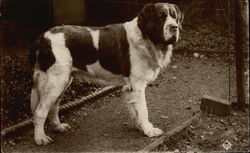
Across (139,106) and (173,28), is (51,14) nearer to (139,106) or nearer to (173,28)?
(139,106)

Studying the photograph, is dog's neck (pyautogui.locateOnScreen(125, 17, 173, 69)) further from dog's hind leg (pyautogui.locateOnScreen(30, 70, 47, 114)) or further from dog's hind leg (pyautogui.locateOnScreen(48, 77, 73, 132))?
dog's hind leg (pyautogui.locateOnScreen(30, 70, 47, 114))

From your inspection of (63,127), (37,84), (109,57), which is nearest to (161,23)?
(109,57)

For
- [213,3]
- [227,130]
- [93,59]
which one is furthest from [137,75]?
[213,3]

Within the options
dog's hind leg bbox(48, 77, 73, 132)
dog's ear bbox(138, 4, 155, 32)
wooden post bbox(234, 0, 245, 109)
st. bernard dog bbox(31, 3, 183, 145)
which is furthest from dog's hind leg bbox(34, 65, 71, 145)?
wooden post bbox(234, 0, 245, 109)

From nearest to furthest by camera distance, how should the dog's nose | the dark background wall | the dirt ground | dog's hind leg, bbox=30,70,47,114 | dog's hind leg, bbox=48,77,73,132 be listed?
the dog's nose < dog's hind leg, bbox=30,70,47,114 < the dirt ground < dog's hind leg, bbox=48,77,73,132 < the dark background wall

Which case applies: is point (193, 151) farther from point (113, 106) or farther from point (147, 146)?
point (113, 106)

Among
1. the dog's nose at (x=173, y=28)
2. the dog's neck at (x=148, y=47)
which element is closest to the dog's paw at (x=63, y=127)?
the dog's neck at (x=148, y=47)
